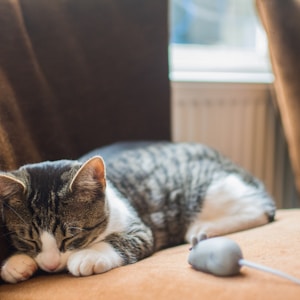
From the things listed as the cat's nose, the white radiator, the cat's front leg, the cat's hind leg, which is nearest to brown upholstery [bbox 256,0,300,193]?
the cat's hind leg

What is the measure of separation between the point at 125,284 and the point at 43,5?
0.87 metres

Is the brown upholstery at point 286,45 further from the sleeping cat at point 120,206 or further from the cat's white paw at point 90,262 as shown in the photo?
the cat's white paw at point 90,262

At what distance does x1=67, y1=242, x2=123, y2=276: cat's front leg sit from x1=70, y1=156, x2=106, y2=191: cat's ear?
14 centimetres

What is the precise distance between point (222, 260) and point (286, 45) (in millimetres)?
698

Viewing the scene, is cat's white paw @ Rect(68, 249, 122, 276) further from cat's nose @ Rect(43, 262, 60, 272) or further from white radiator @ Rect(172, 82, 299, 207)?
white radiator @ Rect(172, 82, 299, 207)

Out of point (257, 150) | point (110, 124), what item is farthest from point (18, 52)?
point (257, 150)

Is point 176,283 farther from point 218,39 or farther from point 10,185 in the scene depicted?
point 218,39

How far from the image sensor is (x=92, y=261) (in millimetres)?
918

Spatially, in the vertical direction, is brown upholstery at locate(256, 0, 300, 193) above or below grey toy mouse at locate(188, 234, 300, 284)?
above

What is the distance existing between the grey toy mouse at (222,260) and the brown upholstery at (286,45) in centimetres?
57

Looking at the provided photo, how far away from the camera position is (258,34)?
206 centimetres

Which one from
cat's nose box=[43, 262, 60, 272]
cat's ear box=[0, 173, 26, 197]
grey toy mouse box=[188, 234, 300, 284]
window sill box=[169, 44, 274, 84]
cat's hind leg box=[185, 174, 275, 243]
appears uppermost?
window sill box=[169, 44, 274, 84]

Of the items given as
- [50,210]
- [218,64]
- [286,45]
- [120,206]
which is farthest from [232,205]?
[218,64]

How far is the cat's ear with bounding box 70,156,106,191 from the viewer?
960mm
